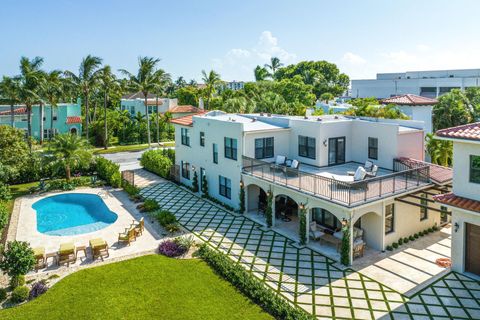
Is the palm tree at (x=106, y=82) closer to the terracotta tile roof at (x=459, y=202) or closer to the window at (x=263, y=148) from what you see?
the window at (x=263, y=148)

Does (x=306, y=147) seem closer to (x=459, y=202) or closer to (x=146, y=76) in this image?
(x=459, y=202)

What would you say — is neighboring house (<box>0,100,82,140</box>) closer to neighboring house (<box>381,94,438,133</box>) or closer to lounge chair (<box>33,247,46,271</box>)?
lounge chair (<box>33,247,46,271</box>)

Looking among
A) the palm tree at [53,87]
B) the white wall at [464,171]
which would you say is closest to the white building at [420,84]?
the white wall at [464,171]

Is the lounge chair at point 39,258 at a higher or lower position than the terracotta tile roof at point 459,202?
lower

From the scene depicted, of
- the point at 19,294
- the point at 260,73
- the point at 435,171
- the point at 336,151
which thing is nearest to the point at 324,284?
the point at 435,171

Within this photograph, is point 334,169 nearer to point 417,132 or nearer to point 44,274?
point 417,132

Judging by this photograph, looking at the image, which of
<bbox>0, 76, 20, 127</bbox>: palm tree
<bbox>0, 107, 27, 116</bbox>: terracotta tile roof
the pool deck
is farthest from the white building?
<bbox>0, 76, 20, 127</bbox>: palm tree
